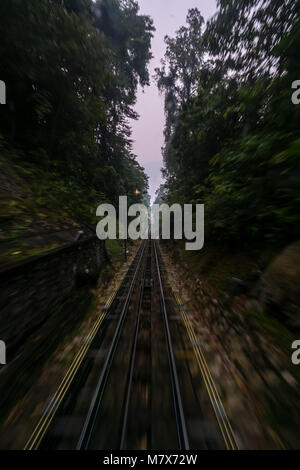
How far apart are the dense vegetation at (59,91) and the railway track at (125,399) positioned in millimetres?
5745

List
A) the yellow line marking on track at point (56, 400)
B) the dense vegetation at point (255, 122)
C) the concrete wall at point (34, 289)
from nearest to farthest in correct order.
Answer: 1. the yellow line marking on track at point (56, 400)
2. the concrete wall at point (34, 289)
3. the dense vegetation at point (255, 122)

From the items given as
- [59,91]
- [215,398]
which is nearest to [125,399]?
[215,398]

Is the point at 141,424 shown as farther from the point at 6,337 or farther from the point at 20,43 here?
the point at 20,43

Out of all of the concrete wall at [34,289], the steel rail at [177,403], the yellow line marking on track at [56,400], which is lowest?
the steel rail at [177,403]

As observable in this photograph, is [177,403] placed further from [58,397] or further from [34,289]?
[34,289]

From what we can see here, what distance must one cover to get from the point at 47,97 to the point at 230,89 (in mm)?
7911

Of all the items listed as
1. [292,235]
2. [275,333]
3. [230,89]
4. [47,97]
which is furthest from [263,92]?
[47,97]

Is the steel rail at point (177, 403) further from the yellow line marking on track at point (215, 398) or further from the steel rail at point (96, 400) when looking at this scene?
the steel rail at point (96, 400)

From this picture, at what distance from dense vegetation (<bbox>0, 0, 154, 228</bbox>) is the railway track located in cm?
574

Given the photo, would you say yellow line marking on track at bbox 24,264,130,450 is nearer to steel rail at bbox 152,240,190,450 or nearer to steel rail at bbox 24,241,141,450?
steel rail at bbox 24,241,141,450

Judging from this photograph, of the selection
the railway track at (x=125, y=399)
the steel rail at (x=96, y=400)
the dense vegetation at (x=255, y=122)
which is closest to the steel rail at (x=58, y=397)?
the railway track at (x=125, y=399)

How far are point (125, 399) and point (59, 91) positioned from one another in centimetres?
1127

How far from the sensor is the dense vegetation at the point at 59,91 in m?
5.23

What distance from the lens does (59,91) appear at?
709cm
